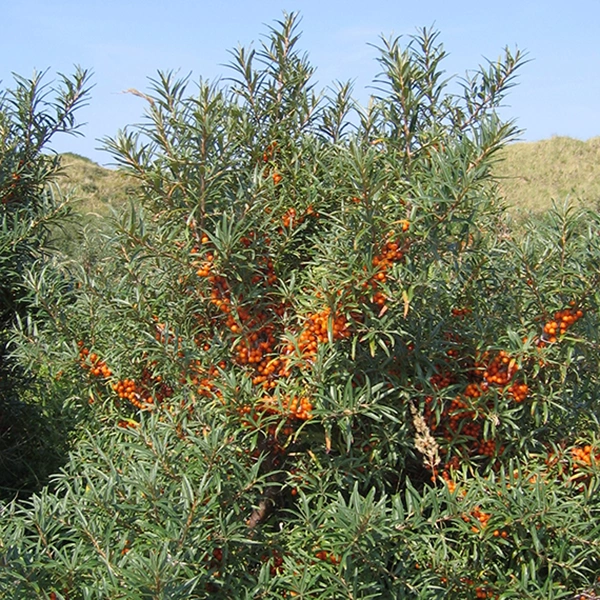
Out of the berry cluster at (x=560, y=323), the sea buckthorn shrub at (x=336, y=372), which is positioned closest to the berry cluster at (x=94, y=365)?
the sea buckthorn shrub at (x=336, y=372)

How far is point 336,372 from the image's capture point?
1.84m

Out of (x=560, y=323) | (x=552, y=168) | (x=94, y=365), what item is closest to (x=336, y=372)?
(x=560, y=323)

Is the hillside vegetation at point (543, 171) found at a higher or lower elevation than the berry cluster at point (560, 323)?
higher

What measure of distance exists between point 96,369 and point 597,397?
1.62 m

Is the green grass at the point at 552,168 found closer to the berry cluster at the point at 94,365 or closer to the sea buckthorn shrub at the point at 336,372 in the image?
the sea buckthorn shrub at the point at 336,372

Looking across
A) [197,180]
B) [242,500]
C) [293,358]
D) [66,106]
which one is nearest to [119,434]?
[242,500]

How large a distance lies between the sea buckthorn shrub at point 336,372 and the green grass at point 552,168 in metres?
23.2

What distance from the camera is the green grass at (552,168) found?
25.7 meters

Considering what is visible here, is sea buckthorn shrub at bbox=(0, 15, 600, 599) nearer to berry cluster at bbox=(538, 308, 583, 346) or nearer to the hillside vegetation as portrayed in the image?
berry cluster at bbox=(538, 308, 583, 346)

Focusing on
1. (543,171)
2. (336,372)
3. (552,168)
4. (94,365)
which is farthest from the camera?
(552,168)

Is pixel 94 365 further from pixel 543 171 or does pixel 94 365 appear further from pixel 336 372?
pixel 543 171

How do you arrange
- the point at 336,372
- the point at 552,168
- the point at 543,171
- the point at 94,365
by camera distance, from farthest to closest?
the point at 552,168, the point at 543,171, the point at 94,365, the point at 336,372

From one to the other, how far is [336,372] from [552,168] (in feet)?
96.8

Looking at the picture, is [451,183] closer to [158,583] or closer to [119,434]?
[158,583]
